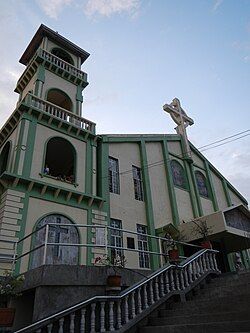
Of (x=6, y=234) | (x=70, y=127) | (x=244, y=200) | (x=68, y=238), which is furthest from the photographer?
(x=244, y=200)

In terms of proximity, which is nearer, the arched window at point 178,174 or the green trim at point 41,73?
the green trim at point 41,73

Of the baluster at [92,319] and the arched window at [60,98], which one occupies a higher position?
the arched window at [60,98]

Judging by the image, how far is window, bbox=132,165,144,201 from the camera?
54.3ft

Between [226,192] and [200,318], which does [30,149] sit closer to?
[200,318]

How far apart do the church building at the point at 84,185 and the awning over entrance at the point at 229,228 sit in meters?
0.05

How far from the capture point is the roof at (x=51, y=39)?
61.9 ft

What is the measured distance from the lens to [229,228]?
45.8 ft

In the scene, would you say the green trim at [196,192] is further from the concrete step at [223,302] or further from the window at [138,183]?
the concrete step at [223,302]

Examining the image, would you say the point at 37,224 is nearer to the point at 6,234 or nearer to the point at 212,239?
the point at 6,234

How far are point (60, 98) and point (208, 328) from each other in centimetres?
1597

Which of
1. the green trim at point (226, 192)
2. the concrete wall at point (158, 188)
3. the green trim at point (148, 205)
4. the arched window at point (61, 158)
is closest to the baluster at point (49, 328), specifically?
the arched window at point (61, 158)

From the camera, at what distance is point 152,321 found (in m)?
6.57

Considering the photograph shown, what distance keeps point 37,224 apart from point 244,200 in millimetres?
19390

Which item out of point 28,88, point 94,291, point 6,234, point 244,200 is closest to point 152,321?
point 94,291
